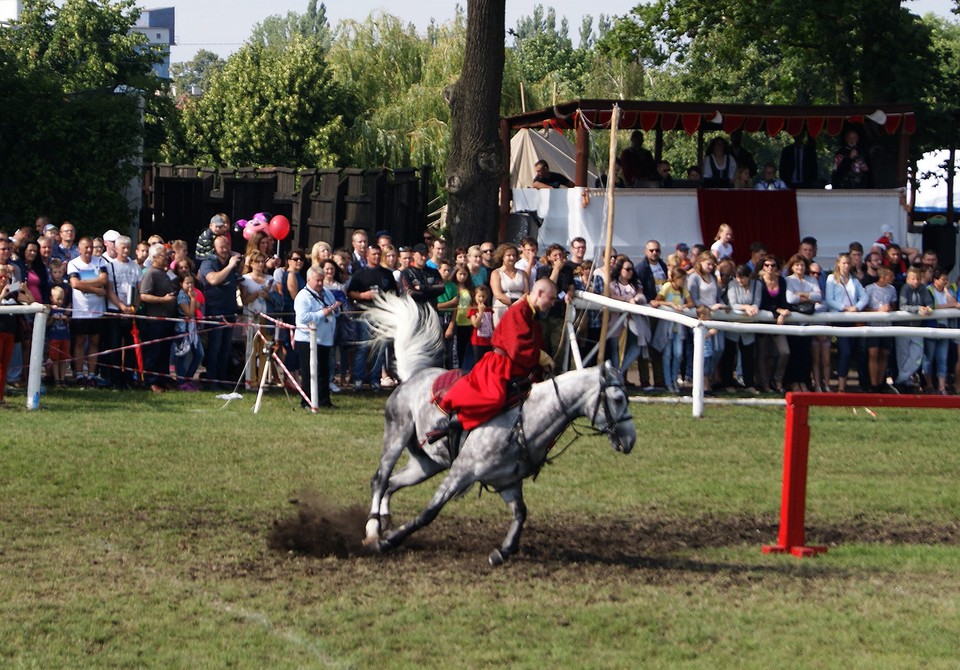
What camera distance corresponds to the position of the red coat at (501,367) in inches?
364

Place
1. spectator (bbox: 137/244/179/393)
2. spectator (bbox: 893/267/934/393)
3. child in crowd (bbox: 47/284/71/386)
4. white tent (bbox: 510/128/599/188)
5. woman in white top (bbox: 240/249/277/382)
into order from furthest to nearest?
1. white tent (bbox: 510/128/599/188)
2. spectator (bbox: 893/267/934/393)
3. woman in white top (bbox: 240/249/277/382)
4. spectator (bbox: 137/244/179/393)
5. child in crowd (bbox: 47/284/71/386)

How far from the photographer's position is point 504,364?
30.6 ft

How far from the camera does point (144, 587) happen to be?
8.50 meters

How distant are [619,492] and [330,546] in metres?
3.39

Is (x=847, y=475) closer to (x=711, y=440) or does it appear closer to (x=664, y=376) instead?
(x=711, y=440)

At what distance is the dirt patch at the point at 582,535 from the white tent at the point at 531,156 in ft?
56.6

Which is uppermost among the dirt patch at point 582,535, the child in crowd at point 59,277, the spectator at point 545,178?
the spectator at point 545,178

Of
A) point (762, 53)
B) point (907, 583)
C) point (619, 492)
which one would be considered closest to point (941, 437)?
point (619, 492)

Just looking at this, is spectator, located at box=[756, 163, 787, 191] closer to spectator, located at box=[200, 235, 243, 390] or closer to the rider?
spectator, located at box=[200, 235, 243, 390]

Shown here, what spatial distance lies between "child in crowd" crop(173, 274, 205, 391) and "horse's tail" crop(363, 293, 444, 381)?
275 inches

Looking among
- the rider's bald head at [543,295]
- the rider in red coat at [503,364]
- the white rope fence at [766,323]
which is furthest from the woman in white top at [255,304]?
the rider's bald head at [543,295]

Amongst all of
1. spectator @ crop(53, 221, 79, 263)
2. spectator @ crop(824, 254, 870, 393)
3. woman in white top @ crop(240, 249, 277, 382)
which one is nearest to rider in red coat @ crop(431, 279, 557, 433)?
woman in white top @ crop(240, 249, 277, 382)

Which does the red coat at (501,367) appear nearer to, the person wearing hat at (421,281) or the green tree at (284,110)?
the person wearing hat at (421,281)

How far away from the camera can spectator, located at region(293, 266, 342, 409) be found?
53.3ft
